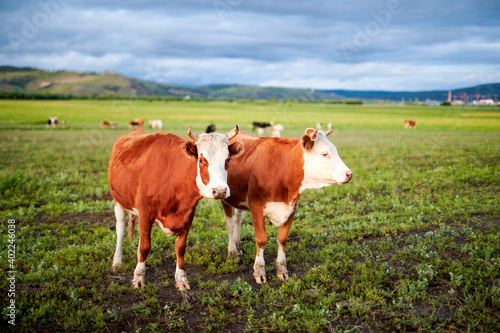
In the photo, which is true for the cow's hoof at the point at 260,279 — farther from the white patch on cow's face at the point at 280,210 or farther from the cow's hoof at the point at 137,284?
the cow's hoof at the point at 137,284

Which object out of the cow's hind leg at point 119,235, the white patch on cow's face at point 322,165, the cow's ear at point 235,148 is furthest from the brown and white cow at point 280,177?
the cow's hind leg at point 119,235

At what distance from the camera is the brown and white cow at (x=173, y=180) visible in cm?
549

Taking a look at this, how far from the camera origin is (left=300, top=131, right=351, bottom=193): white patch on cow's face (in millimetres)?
5660

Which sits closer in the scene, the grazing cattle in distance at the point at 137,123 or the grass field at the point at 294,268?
the grass field at the point at 294,268

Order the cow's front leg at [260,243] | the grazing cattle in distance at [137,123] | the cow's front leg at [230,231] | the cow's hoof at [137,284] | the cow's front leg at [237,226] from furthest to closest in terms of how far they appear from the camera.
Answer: the grazing cattle in distance at [137,123], the cow's front leg at [237,226], the cow's front leg at [230,231], the cow's front leg at [260,243], the cow's hoof at [137,284]

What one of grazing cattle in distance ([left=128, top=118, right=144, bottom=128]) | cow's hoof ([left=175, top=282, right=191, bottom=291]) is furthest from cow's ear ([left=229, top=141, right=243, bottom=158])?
grazing cattle in distance ([left=128, top=118, right=144, bottom=128])

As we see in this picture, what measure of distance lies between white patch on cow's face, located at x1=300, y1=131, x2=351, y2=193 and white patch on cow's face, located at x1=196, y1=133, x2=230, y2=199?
1.48m

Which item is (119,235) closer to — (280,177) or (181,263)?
(181,263)

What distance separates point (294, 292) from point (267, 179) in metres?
2.03

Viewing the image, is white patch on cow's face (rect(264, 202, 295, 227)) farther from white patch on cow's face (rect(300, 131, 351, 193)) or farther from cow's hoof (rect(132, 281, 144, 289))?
cow's hoof (rect(132, 281, 144, 289))

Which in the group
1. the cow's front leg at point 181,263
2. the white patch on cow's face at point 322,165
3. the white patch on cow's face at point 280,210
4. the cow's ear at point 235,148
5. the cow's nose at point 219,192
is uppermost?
the cow's ear at point 235,148

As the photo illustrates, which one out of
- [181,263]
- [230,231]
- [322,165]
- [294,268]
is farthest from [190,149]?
[294,268]

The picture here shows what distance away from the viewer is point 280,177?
20.2ft

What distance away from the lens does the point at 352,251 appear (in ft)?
22.8
